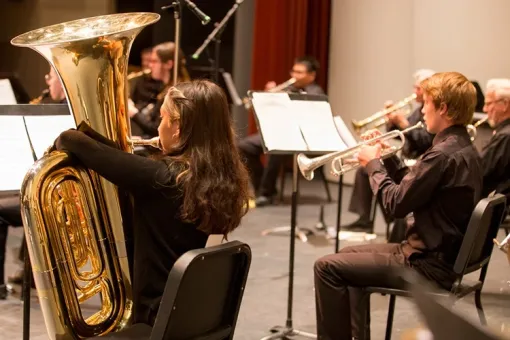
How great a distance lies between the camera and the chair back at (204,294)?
2.02m

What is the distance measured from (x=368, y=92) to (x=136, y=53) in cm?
244

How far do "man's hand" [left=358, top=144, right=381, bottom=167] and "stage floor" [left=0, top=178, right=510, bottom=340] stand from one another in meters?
0.67

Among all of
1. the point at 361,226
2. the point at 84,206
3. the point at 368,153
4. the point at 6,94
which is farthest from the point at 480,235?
the point at 361,226

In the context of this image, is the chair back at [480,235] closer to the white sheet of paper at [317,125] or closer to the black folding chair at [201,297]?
the white sheet of paper at [317,125]

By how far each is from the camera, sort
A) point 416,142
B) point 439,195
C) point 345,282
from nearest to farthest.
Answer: point 439,195, point 345,282, point 416,142

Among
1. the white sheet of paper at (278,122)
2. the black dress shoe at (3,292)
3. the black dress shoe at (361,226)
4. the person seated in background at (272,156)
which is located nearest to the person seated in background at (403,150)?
the black dress shoe at (361,226)

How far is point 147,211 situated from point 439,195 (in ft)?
3.88

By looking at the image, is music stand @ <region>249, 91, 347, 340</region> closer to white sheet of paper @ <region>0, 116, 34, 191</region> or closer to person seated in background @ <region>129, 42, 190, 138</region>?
white sheet of paper @ <region>0, 116, 34, 191</region>

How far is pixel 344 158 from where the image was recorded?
129 inches

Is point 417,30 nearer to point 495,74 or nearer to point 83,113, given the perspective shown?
point 495,74

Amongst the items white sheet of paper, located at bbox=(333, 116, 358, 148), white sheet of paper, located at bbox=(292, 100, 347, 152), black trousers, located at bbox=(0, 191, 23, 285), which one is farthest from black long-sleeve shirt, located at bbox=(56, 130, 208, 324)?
black trousers, located at bbox=(0, 191, 23, 285)

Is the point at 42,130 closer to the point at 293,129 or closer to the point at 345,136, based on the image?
the point at 293,129

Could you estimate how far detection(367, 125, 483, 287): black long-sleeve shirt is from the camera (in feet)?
9.39

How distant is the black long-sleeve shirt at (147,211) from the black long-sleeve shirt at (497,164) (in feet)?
7.86
